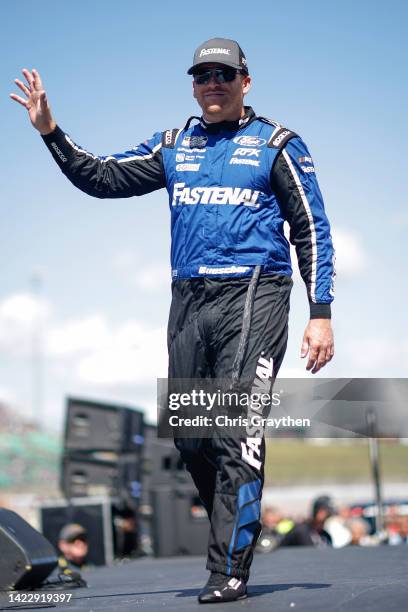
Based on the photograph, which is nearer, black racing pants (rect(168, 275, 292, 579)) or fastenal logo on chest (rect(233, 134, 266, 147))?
black racing pants (rect(168, 275, 292, 579))

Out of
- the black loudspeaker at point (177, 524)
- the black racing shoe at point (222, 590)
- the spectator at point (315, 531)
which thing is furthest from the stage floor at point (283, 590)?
the black loudspeaker at point (177, 524)

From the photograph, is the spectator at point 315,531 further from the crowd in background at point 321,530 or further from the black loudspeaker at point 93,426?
the black loudspeaker at point 93,426

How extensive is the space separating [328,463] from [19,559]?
75.9 m

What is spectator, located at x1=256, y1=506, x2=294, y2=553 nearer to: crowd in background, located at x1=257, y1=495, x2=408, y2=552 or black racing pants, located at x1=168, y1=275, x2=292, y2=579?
crowd in background, located at x1=257, y1=495, x2=408, y2=552

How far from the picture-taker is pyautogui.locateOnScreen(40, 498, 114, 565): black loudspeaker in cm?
1382

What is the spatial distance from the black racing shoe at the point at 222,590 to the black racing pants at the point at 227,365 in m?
0.03

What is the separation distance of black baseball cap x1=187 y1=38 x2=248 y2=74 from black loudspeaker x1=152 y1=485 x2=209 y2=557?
34.0 ft

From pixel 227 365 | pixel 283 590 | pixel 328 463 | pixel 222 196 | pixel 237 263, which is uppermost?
pixel 328 463

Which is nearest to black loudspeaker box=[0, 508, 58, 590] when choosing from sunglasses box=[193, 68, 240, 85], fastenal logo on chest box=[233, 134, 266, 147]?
fastenal logo on chest box=[233, 134, 266, 147]

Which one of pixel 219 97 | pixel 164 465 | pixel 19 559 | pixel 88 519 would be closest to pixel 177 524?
pixel 164 465

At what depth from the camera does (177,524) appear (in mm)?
13867

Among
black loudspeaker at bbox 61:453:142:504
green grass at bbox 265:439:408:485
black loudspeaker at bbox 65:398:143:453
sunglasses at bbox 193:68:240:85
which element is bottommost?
black loudspeaker at bbox 61:453:142:504

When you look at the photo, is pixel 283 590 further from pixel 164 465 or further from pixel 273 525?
pixel 273 525

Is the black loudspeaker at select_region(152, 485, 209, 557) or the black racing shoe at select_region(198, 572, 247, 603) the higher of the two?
the black loudspeaker at select_region(152, 485, 209, 557)
